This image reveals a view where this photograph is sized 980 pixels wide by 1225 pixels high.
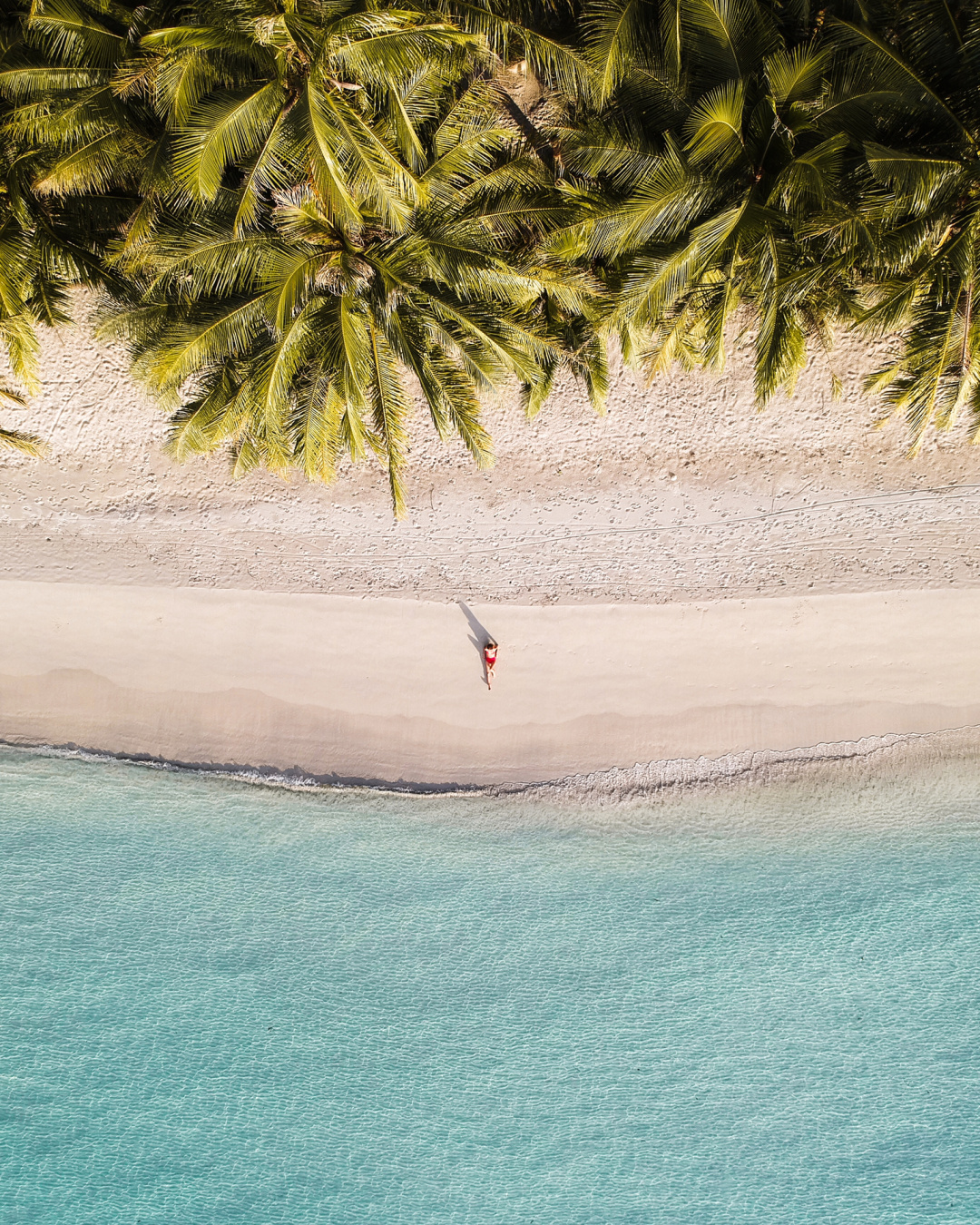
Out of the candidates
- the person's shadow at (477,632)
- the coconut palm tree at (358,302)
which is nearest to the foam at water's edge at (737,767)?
the person's shadow at (477,632)

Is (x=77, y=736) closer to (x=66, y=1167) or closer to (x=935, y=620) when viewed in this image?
(x=66, y=1167)

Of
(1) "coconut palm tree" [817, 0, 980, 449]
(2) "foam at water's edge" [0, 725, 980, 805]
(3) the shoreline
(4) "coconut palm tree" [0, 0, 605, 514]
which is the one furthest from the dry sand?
(1) "coconut palm tree" [817, 0, 980, 449]

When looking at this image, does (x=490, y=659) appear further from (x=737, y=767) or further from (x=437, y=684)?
(x=737, y=767)

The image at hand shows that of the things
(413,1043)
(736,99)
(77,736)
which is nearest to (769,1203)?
(413,1043)

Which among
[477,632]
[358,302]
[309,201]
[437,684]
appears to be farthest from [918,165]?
[437,684]

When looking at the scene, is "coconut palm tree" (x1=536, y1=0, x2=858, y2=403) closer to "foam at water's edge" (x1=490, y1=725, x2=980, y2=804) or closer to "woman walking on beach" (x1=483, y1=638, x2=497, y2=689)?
"woman walking on beach" (x1=483, y1=638, x2=497, y2=689)
